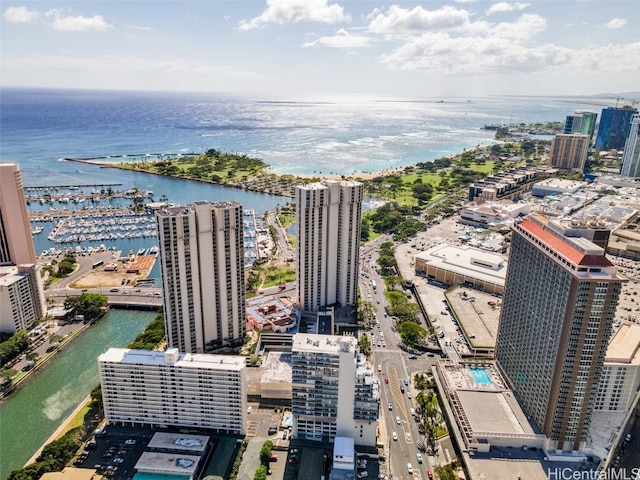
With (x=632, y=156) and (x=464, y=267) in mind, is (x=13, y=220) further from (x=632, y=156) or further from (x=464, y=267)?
(x=632, y=156)

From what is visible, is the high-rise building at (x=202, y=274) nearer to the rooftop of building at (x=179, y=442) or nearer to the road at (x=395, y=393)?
the rooftop of building at (x=179, y=442)

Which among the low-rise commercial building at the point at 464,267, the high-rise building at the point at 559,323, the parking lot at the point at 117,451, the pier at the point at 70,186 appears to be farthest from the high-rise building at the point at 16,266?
the pier at the point at 70,186

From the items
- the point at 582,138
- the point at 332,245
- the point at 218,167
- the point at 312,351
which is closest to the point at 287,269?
the point at 332,245

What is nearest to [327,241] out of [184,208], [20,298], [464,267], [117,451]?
[184,208]

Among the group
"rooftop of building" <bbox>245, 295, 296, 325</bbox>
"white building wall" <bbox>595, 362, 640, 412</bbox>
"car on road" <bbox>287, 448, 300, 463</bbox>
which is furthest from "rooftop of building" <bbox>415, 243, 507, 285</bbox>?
"car on road" <bbox>287, 448, 300, 463</bbox>

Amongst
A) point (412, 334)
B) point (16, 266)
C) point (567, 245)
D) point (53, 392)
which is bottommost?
point (53, 392)

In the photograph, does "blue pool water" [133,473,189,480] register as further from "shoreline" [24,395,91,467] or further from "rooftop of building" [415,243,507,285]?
"rooftop of building" [415,243,507,285]
